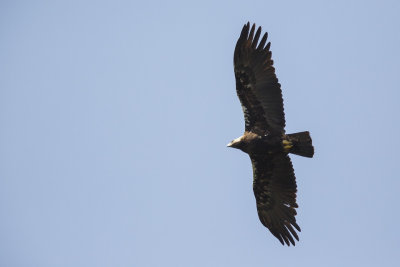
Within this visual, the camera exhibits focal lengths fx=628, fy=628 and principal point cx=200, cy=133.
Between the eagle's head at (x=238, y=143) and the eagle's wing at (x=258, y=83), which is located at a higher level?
the eagle's wing at (x=258, y=83)

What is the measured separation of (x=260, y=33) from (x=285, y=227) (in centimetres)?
578

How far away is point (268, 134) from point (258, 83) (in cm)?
148

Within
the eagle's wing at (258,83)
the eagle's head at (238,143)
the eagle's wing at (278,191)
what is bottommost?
the eagle's wing at (278,191)

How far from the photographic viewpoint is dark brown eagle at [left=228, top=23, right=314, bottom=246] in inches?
691

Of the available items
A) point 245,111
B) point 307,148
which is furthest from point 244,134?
point 307,148

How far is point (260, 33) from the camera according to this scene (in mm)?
17656

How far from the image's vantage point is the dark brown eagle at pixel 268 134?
17.5m

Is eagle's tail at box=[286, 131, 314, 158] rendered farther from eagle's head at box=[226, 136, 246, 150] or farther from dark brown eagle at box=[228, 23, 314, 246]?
eagle's head at box=[226, 136, 246, 150]

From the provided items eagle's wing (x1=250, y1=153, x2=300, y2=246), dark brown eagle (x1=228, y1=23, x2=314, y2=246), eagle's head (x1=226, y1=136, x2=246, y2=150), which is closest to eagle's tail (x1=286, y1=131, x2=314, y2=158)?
dark brown eagle (x1=228, y1=23, x2=314, y2=246)

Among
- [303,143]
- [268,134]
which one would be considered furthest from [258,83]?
[303,143]

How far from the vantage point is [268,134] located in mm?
17859

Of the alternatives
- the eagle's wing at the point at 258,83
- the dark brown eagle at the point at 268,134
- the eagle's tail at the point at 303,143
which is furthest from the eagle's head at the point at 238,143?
the eagle's tail at the point at 303,143

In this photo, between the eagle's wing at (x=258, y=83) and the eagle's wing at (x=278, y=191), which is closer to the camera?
the eagle's wing at (x=258, y=83)

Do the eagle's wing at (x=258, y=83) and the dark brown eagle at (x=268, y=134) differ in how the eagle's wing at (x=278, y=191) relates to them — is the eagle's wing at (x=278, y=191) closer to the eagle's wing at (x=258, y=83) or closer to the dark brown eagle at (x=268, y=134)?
the dark brown eagle at (x=268, y=134)
